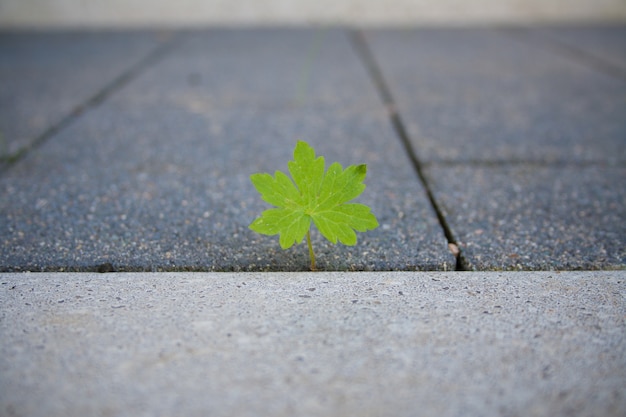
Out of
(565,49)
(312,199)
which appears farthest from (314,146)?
(565,49)

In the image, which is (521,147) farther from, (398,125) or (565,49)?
(565,49)

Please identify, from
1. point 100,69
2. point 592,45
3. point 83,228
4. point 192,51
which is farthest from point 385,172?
point 592,45

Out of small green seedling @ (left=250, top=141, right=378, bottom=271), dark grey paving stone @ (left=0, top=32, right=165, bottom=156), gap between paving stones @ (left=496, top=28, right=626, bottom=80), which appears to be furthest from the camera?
gap between paving stones @ (left=496, top=28, right=626, bottom=80)

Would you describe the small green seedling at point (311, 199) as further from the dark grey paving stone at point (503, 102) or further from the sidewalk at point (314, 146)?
the dark grey paving stone at point (503, 102)

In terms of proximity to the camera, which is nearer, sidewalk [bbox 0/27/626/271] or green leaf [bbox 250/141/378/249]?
green leaf [bbox 250/141/378/249]

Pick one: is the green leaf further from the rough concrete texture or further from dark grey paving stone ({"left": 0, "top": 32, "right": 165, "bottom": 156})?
dark grey paving stone ({"left": 0, "top": 32, "right": 165, "bottom": 156})

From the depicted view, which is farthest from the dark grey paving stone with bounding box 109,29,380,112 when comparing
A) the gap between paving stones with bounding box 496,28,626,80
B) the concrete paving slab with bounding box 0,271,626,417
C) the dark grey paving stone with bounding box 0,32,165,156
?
the concrete paving slab with bounding box 0,271,626,417

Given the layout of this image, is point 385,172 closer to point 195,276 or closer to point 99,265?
point 195,276
